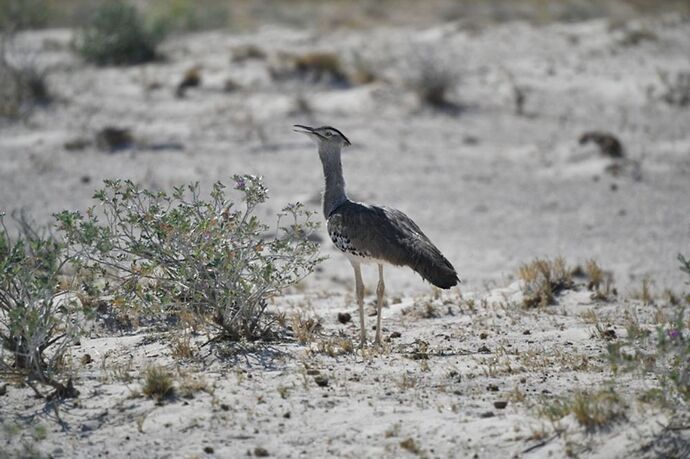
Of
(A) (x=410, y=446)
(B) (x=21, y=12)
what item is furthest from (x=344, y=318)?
(B) (x=21, y=12)

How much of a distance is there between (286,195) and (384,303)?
13.6 ft

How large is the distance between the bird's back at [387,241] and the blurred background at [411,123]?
2.47 meters

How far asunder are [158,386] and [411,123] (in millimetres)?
9657

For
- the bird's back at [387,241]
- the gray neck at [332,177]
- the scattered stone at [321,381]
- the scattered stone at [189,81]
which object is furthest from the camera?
the scattered stone at [189,81]

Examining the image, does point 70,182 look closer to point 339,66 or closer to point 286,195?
point 286,195

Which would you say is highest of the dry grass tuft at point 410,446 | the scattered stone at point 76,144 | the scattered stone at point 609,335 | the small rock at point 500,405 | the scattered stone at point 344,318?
the scattered stone at point 76,144

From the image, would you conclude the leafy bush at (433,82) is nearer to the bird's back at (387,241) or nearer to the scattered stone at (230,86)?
the scattered stone at (230,86)

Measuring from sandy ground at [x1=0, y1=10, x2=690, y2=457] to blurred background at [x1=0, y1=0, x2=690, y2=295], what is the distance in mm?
43

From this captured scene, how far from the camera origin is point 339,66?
1583cm

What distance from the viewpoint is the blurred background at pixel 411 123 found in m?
10.4

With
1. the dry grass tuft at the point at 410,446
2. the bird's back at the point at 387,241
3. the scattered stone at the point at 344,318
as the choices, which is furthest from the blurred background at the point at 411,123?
the dry grass tuft at the point at 410,446

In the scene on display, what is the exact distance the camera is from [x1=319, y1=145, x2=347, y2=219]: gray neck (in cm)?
644

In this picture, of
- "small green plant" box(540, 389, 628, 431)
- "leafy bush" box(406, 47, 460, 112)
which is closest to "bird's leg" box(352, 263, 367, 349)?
"small green plant" box(540, 389, 628, 431)

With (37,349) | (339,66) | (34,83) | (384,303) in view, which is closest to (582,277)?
(384,303)
